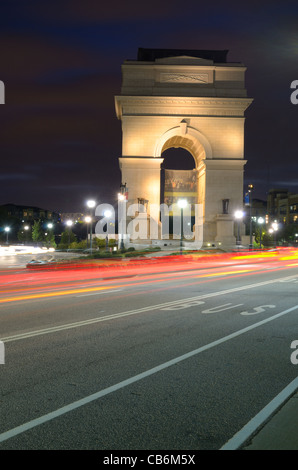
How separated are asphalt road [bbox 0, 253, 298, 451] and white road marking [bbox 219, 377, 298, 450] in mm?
66

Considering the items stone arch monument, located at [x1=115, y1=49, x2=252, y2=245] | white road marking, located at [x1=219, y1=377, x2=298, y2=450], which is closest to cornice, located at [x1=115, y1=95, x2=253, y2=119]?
stone arch monument, located at [x1=115, y1=49, x2=252, y2=245]

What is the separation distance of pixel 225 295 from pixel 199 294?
0.86 m

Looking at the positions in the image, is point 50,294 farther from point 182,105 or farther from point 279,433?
point 182,105

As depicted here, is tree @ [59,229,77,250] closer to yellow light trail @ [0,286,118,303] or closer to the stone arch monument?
the stone arch monument

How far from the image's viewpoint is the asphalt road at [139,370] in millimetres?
4473

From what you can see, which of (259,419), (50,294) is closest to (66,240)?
(50,294)

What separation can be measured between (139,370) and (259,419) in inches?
85.6

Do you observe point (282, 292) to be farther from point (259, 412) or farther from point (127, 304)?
point (259, 412)

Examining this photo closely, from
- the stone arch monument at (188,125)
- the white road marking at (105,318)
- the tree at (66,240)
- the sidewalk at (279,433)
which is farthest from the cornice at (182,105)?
the sidewalk at (279,433)

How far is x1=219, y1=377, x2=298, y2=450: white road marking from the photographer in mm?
4207

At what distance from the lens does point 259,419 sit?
4734 millimetres

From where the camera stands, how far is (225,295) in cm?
1526

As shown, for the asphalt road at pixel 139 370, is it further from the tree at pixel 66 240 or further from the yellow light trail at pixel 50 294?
the tree at pixel 66 240

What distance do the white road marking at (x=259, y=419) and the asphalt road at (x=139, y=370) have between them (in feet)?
0.22
